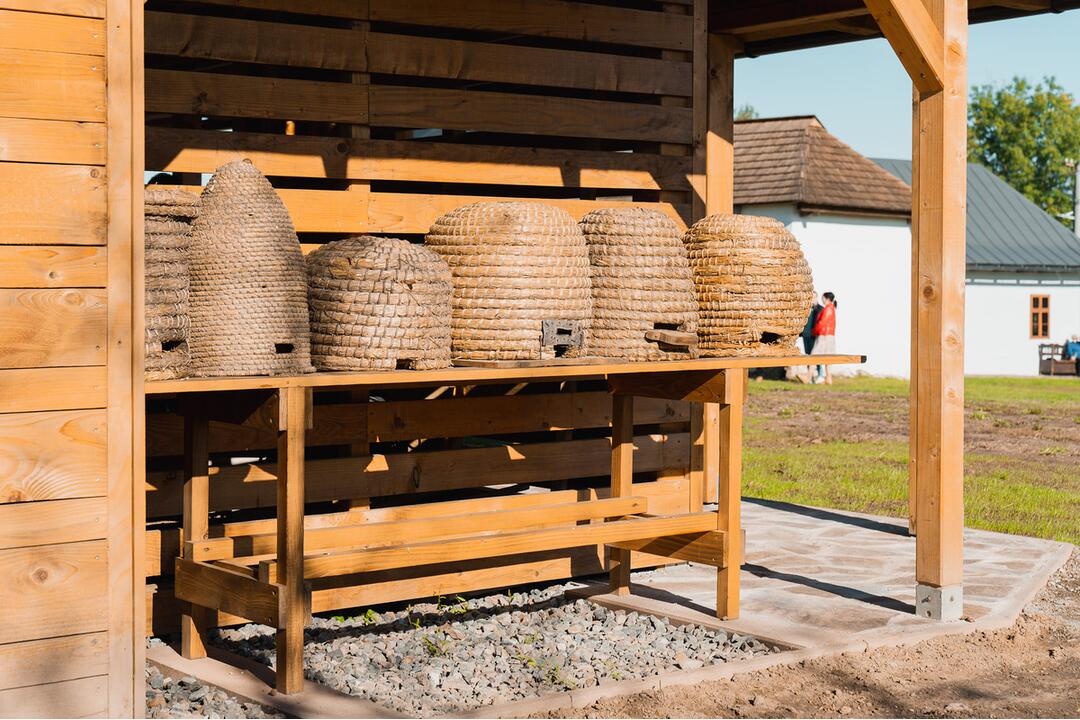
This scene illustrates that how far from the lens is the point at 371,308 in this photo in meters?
5.32

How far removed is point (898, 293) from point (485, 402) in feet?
86.8

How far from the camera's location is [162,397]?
5945 millimetres

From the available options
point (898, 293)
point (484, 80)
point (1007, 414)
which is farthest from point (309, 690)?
point (898, 293)

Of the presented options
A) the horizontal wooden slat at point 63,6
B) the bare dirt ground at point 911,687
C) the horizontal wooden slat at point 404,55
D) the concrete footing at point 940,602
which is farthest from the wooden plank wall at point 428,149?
the bare dirt ground at point 911,687

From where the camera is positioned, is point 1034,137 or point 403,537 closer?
point 403,537

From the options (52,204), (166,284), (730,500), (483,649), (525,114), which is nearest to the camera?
(52,204)

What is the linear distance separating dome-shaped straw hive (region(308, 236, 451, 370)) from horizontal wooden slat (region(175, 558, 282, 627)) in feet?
2.92

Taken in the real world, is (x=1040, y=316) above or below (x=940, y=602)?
above

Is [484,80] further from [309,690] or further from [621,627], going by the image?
[309,690]

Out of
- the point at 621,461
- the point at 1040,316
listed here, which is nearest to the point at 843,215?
the point at 1040,316

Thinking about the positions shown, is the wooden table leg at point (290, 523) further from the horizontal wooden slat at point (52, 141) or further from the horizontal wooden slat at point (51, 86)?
the horizontal wooden slat at point (51, 86)

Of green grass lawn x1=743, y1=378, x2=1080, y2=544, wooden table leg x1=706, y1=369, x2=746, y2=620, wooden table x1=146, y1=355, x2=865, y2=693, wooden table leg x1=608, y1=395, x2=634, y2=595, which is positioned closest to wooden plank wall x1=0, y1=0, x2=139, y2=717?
wooden table x1=146, y1=355, x2=865, y2=693

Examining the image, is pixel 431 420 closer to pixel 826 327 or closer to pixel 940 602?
pixel 940 602

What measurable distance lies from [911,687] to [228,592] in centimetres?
271
